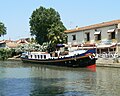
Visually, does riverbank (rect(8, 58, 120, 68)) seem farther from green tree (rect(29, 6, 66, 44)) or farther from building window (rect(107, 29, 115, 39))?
green tree (rect(29, 6, 66, 44))

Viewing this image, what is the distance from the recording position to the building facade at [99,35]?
59.4 meters

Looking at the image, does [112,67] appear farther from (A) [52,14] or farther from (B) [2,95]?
(A) [52,14]

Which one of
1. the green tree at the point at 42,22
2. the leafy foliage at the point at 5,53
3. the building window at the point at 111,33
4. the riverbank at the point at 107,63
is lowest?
the riverbank at the point at 107,63

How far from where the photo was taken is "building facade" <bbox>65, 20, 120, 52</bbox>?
59.4 metres

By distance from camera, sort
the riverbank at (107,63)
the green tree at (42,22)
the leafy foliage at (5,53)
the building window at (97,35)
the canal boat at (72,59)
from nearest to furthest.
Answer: the riverbank at (107,63)
the canal boat at (72,59)
the building window at (97,35)
the green tree at (42,22)
the leafy foliage at (5,53)

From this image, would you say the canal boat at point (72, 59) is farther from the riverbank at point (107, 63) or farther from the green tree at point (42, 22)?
the green tree at point (42, 22)

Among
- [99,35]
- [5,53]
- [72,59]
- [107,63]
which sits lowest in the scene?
[107,63]

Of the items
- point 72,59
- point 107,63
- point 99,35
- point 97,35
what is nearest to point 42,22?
point 97,35

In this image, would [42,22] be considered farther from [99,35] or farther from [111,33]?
[111,33]

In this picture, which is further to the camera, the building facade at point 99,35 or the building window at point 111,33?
the building window at point 111,33

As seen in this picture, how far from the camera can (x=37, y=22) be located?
91812 millimetres

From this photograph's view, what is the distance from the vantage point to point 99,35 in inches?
2514

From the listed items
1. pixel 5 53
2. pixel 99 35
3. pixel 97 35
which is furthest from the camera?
pixel 5 53

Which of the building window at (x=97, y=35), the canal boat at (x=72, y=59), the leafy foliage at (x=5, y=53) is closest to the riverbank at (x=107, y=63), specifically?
the canal boat at (x=72, y=59)
